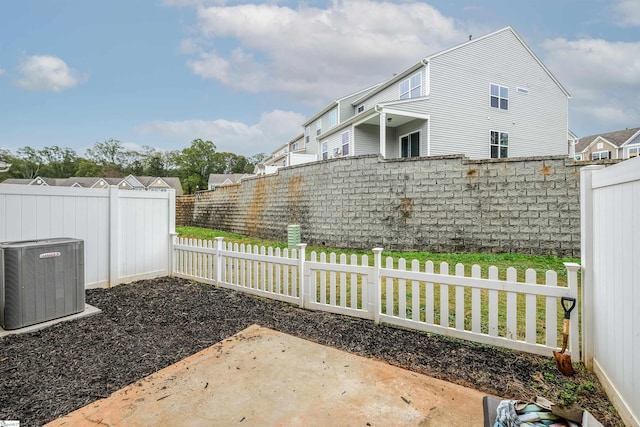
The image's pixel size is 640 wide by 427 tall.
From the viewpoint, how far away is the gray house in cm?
1345

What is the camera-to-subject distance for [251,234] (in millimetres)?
15203

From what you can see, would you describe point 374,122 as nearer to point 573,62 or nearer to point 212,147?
point 573,62

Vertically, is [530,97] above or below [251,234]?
above

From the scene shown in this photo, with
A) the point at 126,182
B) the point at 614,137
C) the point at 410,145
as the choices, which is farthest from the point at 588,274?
the point at 126,182

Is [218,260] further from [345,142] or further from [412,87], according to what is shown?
[412,87]

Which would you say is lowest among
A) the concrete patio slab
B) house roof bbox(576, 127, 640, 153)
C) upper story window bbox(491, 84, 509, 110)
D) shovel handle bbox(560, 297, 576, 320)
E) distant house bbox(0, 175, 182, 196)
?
the concrete patio slab

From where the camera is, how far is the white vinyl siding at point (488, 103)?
A: 1360 centimetres

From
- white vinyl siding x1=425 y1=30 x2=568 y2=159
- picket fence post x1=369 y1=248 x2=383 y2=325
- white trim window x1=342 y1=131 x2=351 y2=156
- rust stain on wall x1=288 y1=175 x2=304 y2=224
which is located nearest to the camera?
picket fence post x1=369 y1=248 x2=383 y2=325

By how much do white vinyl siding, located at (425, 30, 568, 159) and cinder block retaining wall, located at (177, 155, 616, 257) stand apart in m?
4.62

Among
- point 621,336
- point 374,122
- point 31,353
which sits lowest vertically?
point 31,353

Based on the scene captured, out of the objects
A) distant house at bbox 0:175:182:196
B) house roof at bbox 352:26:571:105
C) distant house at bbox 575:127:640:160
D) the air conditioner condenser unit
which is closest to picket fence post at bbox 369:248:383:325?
the air conditioner condenser unit

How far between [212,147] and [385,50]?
153 feet

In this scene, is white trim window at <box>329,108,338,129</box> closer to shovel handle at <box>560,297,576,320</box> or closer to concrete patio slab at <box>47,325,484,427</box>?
shovel handle at <box>560,297,576,320</box>

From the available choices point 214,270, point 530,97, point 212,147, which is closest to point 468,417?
point 214,270
